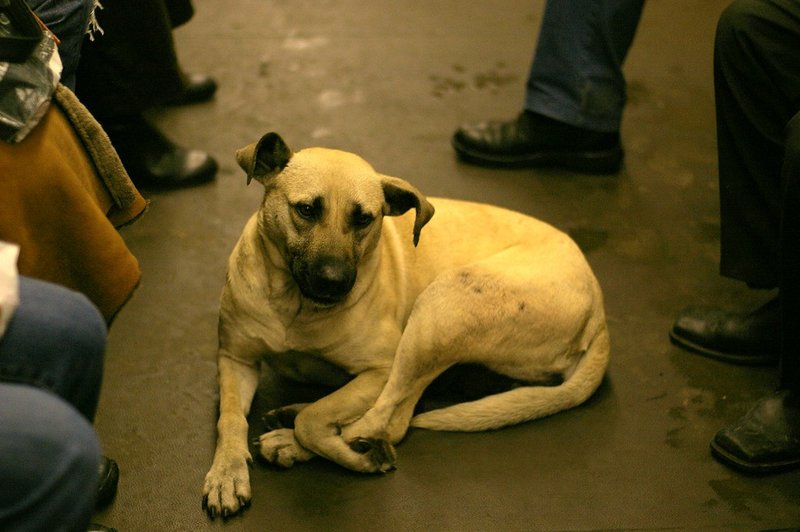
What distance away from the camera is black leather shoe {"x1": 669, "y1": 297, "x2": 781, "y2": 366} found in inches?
117

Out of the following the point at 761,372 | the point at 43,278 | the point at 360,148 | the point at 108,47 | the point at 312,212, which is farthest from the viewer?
the point at 360,148

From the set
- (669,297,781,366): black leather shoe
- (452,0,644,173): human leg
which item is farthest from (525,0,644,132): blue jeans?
(669,297,781,366): black leather shoe

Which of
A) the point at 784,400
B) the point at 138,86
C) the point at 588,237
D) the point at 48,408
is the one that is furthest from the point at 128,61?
the point at 784,400

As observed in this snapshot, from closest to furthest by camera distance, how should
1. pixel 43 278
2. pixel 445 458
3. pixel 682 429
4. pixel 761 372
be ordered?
pixel 43 278 → pixel 445 458 → pixel 682 429 → pixel 761 372

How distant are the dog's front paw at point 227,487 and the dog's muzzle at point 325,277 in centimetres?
49

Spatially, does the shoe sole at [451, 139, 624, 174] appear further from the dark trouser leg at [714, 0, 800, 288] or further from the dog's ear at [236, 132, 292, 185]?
the dog's ear at [236, 132, 292, 185]

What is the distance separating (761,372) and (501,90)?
86.6 inches

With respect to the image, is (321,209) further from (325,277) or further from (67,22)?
(67,22)

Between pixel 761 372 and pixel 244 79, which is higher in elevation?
pixel 761 372

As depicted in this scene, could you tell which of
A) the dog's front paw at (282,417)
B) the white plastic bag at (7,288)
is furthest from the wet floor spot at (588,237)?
the white plastic bag at (7,288)

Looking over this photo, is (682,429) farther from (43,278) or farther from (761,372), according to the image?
(43,278)

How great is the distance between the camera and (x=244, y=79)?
4488 mm

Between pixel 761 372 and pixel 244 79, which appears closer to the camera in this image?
pixel 761 372

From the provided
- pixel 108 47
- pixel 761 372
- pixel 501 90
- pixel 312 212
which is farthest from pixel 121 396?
pixel 501 90
